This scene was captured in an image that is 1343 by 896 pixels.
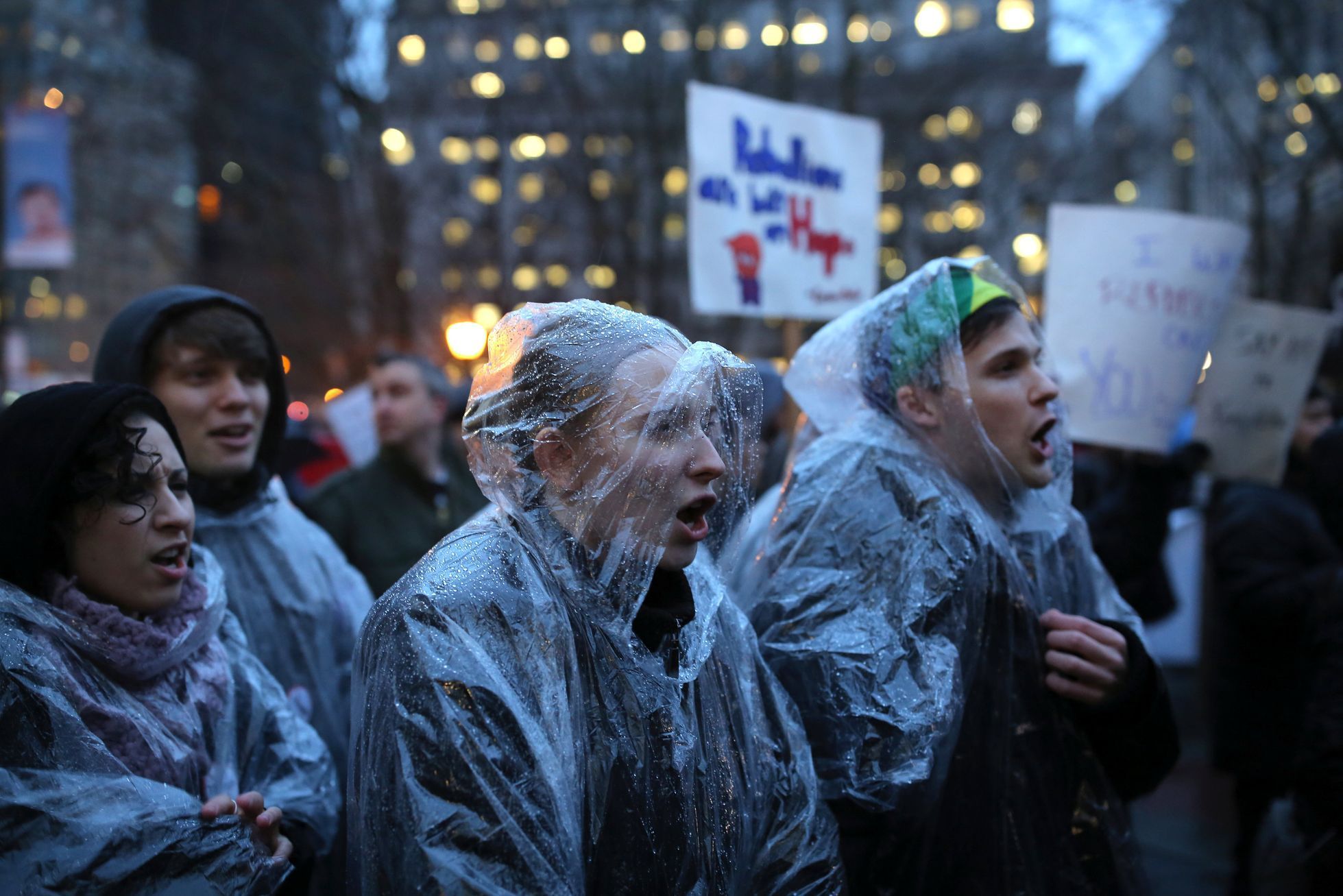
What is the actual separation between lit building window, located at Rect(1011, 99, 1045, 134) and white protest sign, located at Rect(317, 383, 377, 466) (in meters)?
14.5

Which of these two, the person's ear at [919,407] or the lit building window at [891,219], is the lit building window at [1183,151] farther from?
the person's ear at [919,407]

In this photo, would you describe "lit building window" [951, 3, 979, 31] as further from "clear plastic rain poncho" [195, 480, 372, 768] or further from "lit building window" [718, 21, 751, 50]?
"clear plastic rain poncho" [195, 480, 372, 768]

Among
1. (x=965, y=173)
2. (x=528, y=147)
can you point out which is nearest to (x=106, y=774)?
(x=528, y=147)

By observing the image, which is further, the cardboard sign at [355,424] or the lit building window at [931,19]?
the lit building window at [931,19]

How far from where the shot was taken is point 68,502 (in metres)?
1.65

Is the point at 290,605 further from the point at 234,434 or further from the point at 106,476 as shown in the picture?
the point at 106,476

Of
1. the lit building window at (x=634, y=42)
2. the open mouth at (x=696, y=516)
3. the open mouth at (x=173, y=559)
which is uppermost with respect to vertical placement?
the lit building window at (x=634, y=42)

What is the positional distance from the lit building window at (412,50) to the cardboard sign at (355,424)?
27.8ft

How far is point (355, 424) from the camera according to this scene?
5.91 m

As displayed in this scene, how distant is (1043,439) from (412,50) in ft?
42.7

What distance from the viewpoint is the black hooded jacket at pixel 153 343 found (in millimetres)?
2271

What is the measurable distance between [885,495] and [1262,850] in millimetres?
1638

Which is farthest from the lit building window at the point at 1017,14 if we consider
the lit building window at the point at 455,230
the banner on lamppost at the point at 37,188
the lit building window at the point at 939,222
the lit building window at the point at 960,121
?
the banner on lamppost at the point at 37,188

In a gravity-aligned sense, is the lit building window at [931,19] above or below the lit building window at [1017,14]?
below
